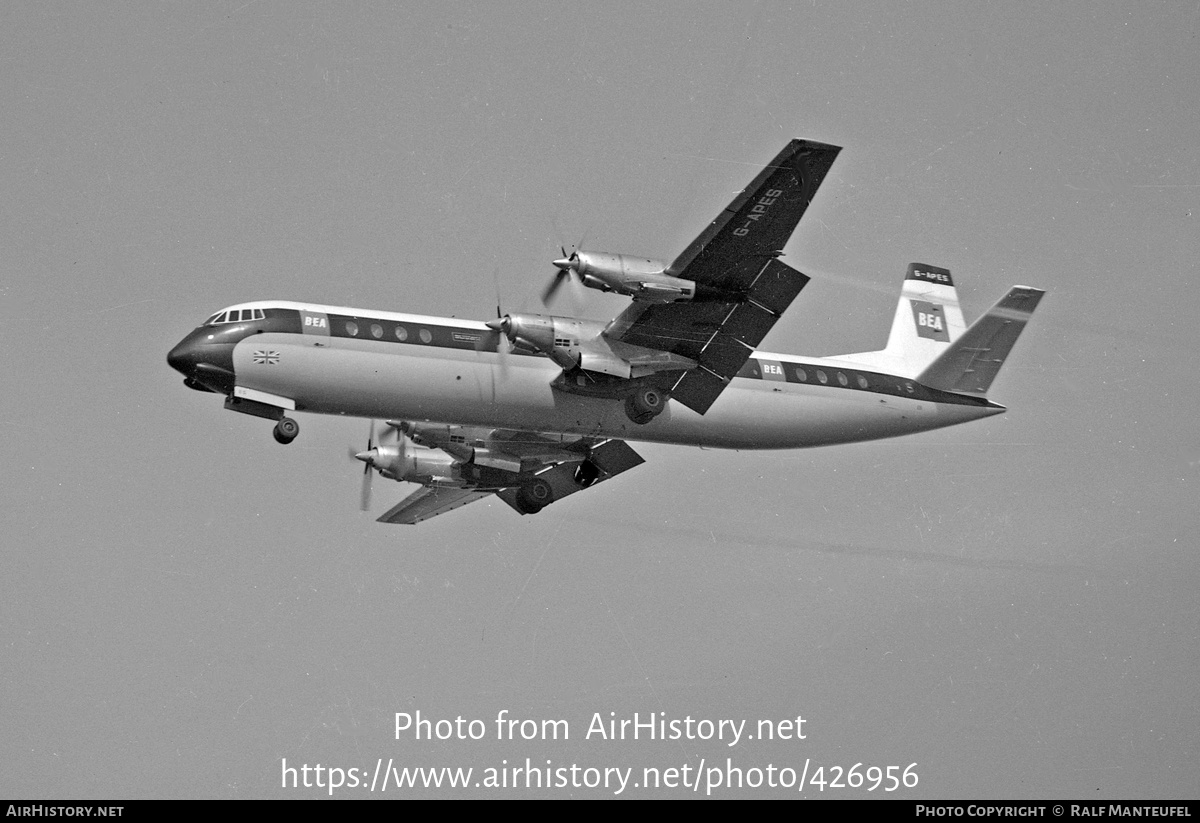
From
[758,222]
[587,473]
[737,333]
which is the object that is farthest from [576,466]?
[758,222]

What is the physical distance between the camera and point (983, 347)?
43219mm

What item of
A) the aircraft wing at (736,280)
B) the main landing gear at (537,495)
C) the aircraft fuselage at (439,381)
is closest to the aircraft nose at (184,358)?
the aircraft fuselage at (439,381)

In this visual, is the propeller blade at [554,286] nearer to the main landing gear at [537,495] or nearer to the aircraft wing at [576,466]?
the aircraft wing at [576,466]

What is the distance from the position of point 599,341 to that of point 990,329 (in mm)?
11833

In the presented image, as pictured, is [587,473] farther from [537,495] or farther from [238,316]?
[238,316]

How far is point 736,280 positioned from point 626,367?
11.3 feet

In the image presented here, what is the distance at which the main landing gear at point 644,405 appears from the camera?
128 ft

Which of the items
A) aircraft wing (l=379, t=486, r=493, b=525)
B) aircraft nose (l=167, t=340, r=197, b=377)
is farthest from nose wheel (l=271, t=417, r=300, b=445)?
aircraft wing (l=379, t=486, r=493, b=525)

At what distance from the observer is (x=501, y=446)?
1758 inches

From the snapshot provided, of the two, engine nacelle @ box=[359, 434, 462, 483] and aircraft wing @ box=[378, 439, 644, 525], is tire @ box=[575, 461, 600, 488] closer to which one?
aircraft wing @ box=[378, 439, 644, 525]

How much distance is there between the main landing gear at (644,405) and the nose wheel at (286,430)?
26.9ft

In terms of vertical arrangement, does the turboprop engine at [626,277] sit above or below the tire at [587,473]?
above

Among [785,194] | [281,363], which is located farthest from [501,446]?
[785,194]
